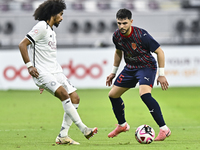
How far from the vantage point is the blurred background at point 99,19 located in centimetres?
2650

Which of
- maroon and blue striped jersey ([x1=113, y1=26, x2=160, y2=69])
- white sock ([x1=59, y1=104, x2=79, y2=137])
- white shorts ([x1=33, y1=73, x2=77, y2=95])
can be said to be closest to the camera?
white shorts ([x1=33, y1=73, x2=77, y2=95])

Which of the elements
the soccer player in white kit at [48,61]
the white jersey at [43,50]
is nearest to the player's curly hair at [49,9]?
the soccer player in white kit at [48,61]

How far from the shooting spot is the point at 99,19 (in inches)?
1104

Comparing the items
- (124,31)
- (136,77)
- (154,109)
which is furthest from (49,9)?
(154,109)

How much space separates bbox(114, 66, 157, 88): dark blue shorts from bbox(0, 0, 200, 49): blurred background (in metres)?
18.8

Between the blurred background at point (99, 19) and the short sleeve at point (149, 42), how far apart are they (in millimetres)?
19147

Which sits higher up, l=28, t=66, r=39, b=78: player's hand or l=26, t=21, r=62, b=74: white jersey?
l=26, t=21, r=62, b=74: white jersey

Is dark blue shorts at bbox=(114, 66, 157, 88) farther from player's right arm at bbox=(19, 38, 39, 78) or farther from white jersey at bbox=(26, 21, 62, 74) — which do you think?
player's right arm at bbox=(19, 38, 39, 78)

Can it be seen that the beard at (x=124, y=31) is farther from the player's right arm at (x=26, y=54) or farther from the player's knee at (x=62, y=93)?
the player's right arm at (x=26, y=54)

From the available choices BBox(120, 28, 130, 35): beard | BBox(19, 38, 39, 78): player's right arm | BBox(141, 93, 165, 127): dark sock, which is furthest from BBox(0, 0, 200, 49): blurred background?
BBox(19, 38, 39, 78): player's right arm

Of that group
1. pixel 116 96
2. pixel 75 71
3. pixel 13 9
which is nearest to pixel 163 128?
pixel 116 96

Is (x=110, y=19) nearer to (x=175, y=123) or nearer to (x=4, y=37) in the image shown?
(x=4, y=37)

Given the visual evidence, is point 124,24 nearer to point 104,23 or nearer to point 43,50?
point 43,50

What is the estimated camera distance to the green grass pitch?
6.26m
